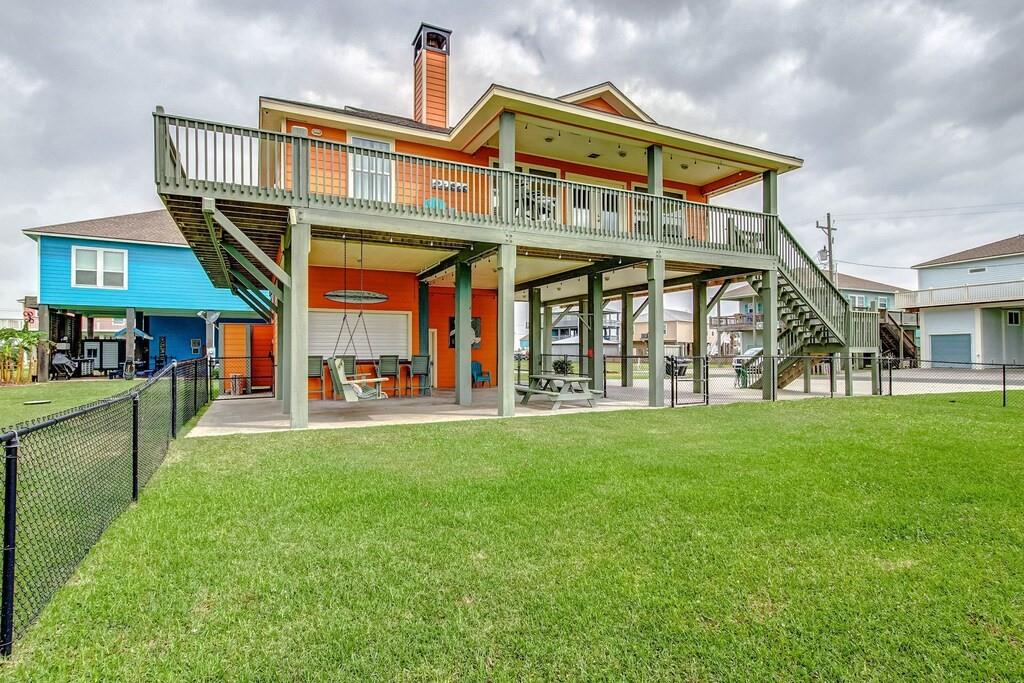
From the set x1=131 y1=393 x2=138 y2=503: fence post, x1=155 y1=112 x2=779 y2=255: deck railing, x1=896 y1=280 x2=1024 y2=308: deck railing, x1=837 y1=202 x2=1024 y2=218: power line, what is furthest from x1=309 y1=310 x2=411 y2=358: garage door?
x1=837 y1=202 x2=1024 y2=218: power line

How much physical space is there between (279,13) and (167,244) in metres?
13.5

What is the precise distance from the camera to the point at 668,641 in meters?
2.41

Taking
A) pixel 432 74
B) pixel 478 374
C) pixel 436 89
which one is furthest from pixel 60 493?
pixel 432 74

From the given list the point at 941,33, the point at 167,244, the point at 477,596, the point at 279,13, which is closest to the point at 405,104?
the point at 279,13

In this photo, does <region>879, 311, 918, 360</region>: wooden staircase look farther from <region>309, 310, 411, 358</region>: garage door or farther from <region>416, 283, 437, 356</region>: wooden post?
<region>309, 310, 411, 358</region>: garage door

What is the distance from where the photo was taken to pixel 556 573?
10.2 feet

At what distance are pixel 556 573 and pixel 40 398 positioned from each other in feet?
50.0

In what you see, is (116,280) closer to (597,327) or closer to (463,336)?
(463,336)

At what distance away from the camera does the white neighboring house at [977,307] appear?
87.1 feet

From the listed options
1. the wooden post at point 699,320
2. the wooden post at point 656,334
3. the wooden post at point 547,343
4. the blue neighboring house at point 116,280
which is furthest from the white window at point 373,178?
the blue neighboring house at point 116,280

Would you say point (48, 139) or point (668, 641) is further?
point (48, 139)

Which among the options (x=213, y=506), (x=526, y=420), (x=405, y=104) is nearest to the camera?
(x=213, y=506)

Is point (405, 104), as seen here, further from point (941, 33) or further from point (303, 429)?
point (941, 33)

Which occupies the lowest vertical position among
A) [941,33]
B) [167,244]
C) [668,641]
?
[668,641]
